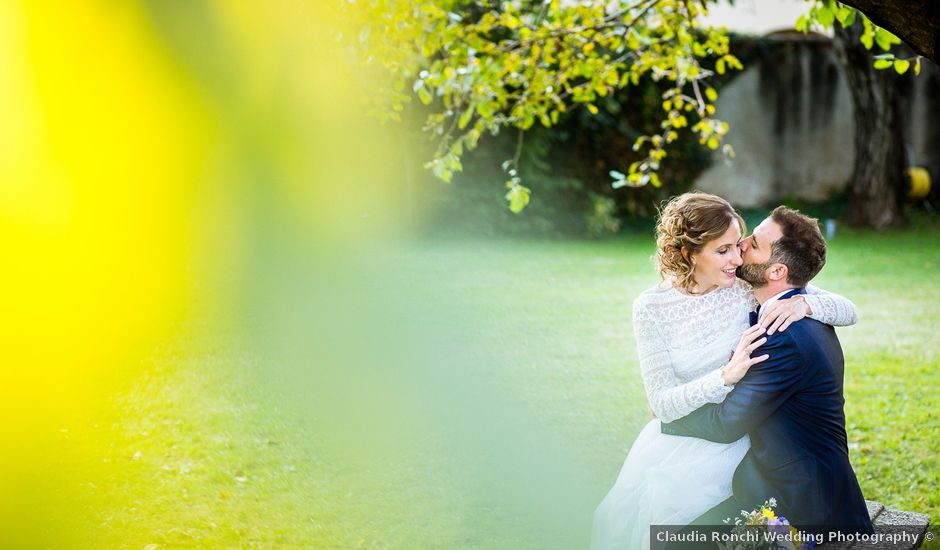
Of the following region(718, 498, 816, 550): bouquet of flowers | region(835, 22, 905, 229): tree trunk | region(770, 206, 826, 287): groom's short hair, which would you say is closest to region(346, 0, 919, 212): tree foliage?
region(770, 206, 826, 287): groom's short hair

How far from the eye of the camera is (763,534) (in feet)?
10.3

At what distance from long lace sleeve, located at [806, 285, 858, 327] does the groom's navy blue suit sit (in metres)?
0.03

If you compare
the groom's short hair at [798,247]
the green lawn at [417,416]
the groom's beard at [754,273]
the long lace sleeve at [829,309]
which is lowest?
the green lawn at [417,416]

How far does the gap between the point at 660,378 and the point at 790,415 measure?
46 centimetres

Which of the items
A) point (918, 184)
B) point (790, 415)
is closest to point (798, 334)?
point (790, 415)

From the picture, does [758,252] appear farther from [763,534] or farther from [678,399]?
[763,534]

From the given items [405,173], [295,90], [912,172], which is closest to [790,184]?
[912,172]

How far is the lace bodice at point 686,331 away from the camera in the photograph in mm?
3502

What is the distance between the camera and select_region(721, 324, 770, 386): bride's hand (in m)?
3.22

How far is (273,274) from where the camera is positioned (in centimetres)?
1078

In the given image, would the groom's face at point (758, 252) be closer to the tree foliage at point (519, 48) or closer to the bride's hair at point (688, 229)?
the bride's hair at point (688, 229)

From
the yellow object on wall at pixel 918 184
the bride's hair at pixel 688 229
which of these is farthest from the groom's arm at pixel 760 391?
the yellow object on wall at pixel 918 184

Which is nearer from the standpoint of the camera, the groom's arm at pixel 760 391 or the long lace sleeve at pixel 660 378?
the groom's arm at pixel 760 391

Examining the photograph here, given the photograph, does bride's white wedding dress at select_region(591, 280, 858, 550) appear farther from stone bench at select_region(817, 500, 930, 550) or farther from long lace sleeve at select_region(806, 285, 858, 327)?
stone bench at select_region(817, 500, 930, 550)
